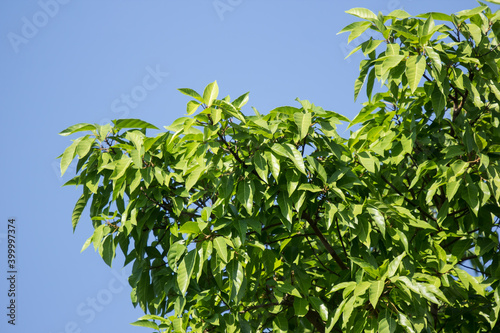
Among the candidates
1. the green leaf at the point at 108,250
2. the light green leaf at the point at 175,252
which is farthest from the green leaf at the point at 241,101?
the green leaf at the point at 108,250

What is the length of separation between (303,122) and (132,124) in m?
1.22

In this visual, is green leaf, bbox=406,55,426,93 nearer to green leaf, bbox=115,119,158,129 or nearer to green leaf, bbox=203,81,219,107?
green leaf, bbox=203,81,219,107

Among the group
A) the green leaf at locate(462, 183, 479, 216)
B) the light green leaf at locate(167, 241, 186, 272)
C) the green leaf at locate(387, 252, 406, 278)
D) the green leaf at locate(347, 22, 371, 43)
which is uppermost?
the green leaf at locate(347, 22, 371, 43)

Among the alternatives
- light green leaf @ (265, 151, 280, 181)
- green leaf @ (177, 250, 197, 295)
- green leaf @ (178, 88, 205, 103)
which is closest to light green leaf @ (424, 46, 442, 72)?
light green leaf @ (265, 151, 280, 181)

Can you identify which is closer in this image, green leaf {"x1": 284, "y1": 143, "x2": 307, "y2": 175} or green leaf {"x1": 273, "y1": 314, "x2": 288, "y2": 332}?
green leaf {"x1": 284, "y1": 143, "x2": 307, "y2": 175}

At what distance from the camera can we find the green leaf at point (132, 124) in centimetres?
393

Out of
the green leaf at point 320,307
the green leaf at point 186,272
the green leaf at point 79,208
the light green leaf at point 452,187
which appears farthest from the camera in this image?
the green leaf at point 79,208

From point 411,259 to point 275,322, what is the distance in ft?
3.01

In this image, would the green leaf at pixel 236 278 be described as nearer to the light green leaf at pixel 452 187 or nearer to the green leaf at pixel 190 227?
the green leaf at pixel 190 227

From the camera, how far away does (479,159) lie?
3.56 metres

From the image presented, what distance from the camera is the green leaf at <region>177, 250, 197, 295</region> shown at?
129 inches

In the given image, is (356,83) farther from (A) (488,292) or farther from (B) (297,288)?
(A) (488,292)

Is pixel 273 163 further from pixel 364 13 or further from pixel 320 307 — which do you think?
pixel 364 13

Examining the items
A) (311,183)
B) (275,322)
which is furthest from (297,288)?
(311,183)
